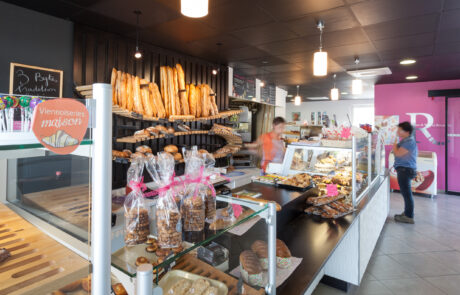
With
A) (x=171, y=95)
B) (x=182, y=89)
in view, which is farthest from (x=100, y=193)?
(x=182, y=89)

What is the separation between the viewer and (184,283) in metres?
1.00

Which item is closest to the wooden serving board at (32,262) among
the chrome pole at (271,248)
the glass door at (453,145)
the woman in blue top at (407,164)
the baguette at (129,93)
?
the chrome pole at (271,248)

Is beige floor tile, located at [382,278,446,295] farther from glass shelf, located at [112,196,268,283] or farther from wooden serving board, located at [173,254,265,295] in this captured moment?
glass shelf, located at [112,196,268,283]

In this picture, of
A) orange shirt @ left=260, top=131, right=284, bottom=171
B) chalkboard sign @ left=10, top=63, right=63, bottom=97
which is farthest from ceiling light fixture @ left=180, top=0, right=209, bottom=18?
orange shirt @ left=260, top=131, right=284, bottom=171

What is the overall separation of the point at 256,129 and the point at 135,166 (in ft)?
24.7

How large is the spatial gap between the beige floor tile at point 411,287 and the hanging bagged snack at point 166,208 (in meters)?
2.72

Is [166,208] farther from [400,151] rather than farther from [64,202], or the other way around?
[400,151]

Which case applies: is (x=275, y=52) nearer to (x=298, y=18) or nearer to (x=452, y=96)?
(x=298, y=18)

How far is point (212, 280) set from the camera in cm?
105

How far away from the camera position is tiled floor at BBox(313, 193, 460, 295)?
2744mm

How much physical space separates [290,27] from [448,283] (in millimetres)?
3271

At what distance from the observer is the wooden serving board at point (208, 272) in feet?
3.49

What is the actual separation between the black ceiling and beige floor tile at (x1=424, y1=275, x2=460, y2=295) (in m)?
2.81

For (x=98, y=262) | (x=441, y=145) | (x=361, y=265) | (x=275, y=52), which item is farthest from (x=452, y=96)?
(x=98, y=262)
